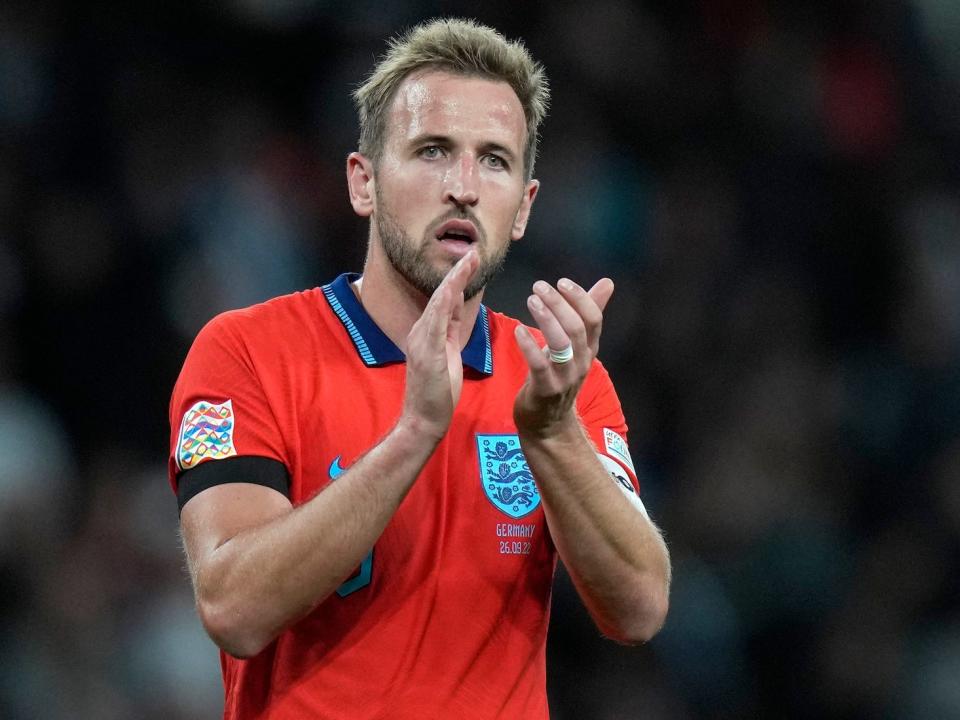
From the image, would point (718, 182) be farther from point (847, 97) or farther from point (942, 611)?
point (942, 611)

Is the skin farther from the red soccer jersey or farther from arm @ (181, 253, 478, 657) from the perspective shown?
the red soccer jersey

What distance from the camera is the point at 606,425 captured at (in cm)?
308

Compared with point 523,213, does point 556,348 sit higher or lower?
lower

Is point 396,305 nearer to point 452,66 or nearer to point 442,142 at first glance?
point 442,142

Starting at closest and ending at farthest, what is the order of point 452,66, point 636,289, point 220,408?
point 220,408, point 452,66, point 636,289

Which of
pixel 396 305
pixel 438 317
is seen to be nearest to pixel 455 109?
pixel 396 305

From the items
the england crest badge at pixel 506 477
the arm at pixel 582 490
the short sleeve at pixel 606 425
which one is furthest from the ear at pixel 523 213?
the arm at pixel 582 490

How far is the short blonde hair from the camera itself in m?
3.07

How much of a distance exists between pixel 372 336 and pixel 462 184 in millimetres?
385

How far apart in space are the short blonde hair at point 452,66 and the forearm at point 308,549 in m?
0.98

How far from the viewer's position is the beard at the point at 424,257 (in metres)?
2.89

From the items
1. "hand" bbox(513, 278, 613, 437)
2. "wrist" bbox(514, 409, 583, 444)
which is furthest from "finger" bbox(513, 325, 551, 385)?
"wrist" bbox(514, 409, 583, 444)

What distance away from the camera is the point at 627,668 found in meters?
5.52

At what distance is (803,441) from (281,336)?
3707mm
